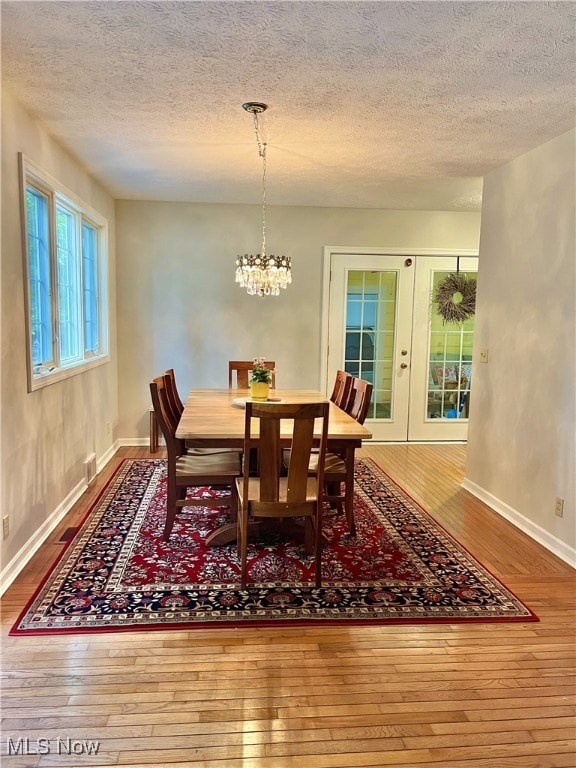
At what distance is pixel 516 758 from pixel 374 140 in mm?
3235

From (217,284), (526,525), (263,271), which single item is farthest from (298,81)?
(217,284)

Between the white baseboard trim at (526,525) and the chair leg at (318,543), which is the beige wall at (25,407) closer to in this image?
the chair leg at (318,543)

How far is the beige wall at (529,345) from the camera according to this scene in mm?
3176

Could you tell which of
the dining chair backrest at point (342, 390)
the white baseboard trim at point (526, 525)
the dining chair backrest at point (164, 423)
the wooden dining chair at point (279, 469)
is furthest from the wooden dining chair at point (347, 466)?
the white baseboard trim at point (526, 525)

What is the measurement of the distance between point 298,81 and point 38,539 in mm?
2826

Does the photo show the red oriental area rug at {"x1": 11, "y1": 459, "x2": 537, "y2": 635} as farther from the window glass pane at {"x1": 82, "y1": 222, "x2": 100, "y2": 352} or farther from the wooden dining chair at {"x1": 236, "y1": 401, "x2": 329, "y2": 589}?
the window glass pane at {"x1": 82, "y1": 222, "x2": 100, "y2": 352}

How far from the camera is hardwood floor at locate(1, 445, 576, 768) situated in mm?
1708

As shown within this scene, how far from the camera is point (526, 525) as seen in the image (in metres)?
3.51

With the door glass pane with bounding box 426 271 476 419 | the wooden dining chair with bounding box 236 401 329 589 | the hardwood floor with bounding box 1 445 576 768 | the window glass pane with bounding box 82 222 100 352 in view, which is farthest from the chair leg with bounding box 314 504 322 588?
the door glass pane with bounding box 426 271 476 419

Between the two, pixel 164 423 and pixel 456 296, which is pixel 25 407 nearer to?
pixel 164 423

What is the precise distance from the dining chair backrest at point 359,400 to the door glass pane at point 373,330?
7.04ft

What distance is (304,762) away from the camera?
1673mm

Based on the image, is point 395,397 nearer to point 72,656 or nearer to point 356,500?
point 356,500

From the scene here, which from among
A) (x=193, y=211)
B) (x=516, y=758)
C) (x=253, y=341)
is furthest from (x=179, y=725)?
(x=193, y=211)
